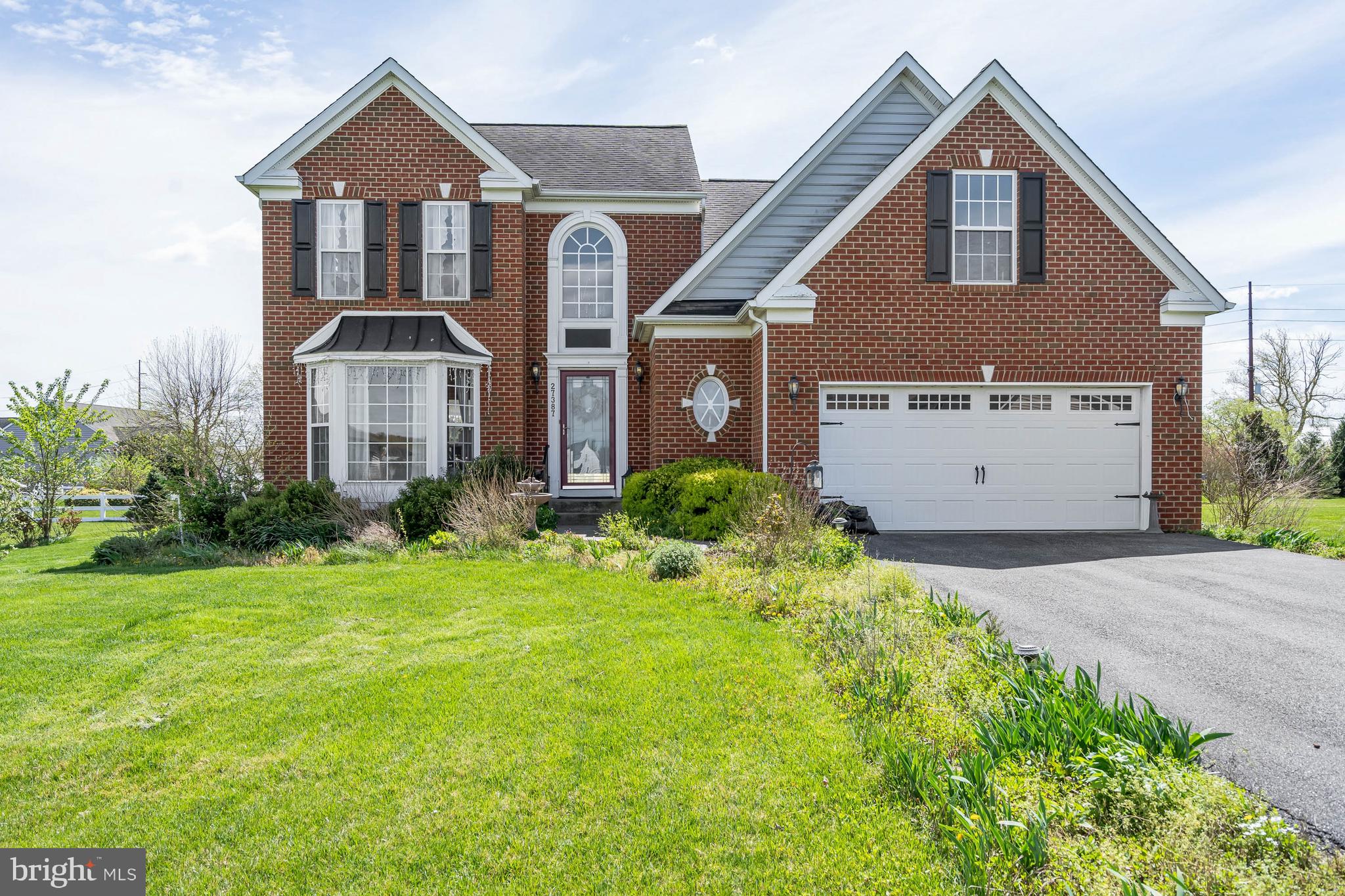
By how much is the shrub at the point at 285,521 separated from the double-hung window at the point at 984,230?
10.9 m

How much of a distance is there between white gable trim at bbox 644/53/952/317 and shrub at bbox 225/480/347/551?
646cm

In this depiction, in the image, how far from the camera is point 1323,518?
1750 centimetres

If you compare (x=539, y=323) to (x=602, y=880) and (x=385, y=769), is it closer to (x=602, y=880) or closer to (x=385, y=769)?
(x=385, y=769)

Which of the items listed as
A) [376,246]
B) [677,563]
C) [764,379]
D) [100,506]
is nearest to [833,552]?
[677,563]

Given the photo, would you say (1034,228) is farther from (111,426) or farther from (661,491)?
(111,426)

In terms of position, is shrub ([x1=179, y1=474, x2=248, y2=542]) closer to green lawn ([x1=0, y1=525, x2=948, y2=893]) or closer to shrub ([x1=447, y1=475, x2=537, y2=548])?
shrub ([x1=447, y1=475, x2=537, y2=548])

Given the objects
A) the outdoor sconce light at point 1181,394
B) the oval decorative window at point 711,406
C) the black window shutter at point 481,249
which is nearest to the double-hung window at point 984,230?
the outdoor sconce light at point 1181,394

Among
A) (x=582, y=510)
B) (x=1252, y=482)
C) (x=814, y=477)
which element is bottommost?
(x=582, y=510)

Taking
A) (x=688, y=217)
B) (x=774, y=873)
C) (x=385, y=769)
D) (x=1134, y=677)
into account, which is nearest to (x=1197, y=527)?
(x=1134, y=677)

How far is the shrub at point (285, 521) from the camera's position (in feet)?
36.6

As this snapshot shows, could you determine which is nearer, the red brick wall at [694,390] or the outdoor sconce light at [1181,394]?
the outdoor sconce light at [1181,394]

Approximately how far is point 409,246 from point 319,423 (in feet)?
12.5

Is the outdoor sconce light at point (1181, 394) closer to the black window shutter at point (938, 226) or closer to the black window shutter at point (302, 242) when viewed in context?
the black window shutter at point (938, 226)

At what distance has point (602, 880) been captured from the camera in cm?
303
